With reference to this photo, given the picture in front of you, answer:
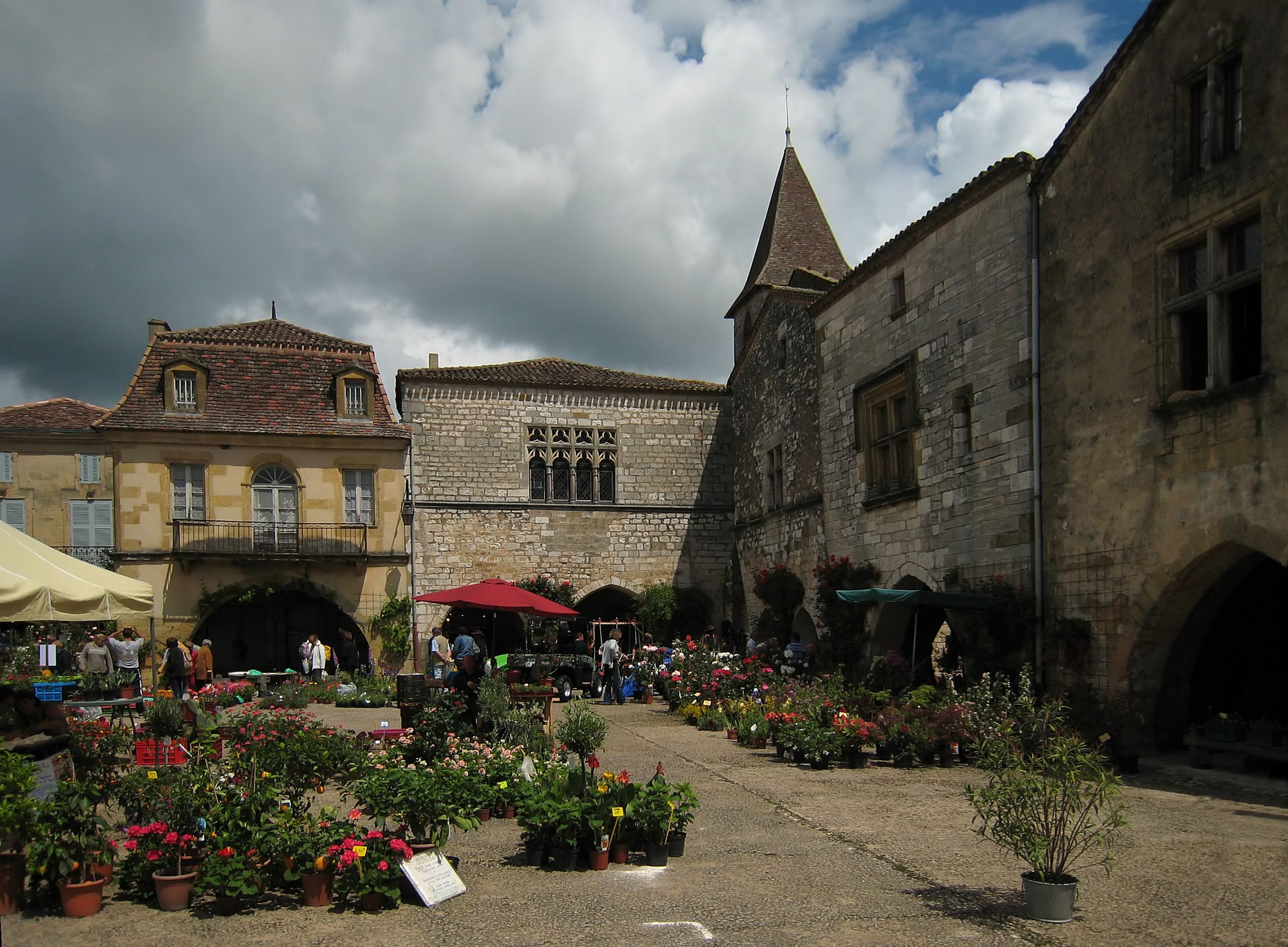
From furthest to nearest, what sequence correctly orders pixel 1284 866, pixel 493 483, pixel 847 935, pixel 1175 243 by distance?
pixel 493 483, pixel 1175 243, pixel 1284 866, pixel 847 935

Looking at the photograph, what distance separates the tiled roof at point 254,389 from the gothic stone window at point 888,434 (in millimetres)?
12045

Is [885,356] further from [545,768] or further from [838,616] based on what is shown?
[545,768]

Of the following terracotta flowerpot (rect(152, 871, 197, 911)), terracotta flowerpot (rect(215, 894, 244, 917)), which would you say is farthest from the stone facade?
terracotta flowerpot (rect(152, 871, 197, 911))

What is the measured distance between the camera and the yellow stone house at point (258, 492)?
2442 cm

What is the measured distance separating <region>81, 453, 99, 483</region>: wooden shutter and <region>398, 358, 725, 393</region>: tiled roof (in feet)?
37.0

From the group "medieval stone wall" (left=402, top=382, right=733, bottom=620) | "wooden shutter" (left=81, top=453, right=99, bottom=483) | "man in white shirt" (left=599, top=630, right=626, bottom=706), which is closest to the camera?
"man in white shirt" (left=599, top=630, right=626, bottom=706)

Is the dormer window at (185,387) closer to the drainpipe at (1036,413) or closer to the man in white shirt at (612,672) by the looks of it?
the man in white shirt at (612,672)

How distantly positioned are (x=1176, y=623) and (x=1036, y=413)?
10.5ft

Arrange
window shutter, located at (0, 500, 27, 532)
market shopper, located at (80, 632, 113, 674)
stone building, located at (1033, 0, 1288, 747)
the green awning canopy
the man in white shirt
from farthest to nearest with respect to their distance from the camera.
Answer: window shutter, located at (0, 500, 27, 532), the man in white shirt, market shopper, located at (80, 632, 113, 674), the green awning canopy, stone building, located at (1033, 0, 1288, 747)

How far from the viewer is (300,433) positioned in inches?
991

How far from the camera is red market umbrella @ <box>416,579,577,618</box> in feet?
53.3

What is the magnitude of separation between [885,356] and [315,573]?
14.6 m

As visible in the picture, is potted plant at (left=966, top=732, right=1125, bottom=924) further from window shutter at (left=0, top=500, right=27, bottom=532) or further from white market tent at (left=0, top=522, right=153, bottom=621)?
window shutter at (left=0, top=500, right=27, bottom=532)

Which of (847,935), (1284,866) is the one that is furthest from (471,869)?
(1284,866)
